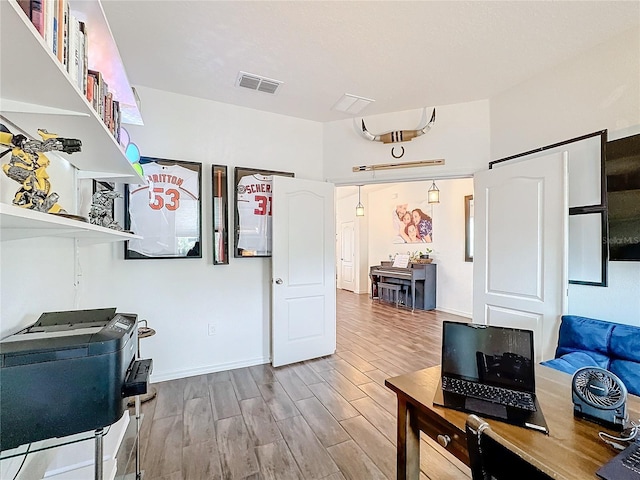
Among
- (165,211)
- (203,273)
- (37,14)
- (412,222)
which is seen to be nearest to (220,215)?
(165,211)

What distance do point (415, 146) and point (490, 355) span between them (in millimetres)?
2611

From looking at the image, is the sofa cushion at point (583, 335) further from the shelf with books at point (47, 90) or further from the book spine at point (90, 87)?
the book spine at point (90, 87)

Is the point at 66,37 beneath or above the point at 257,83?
beneath

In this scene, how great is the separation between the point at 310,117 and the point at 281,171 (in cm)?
72

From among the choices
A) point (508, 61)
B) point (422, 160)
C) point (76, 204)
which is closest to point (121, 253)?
point (76, 204)

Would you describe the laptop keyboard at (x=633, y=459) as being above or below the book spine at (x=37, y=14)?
below

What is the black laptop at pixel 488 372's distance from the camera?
1.14 metres

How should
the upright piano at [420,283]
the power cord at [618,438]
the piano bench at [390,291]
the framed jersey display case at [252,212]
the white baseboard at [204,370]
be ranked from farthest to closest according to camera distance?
the piano bench at [390,291], the upright piano at [420,283], the framed jersey display case at [252,212], the white baseboard at [204,370], the power cord at [618,438]

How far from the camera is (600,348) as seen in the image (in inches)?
79.0

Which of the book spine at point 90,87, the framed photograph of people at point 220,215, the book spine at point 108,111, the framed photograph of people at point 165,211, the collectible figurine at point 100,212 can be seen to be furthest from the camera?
the framed photograph of people at point 220,215

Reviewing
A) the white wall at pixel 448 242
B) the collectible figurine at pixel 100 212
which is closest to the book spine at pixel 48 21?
the collectible figurine at pixel 100 212

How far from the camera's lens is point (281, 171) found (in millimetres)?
3492

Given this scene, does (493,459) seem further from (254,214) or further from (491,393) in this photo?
(254,214)

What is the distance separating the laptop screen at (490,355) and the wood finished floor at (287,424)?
919 millimetres
